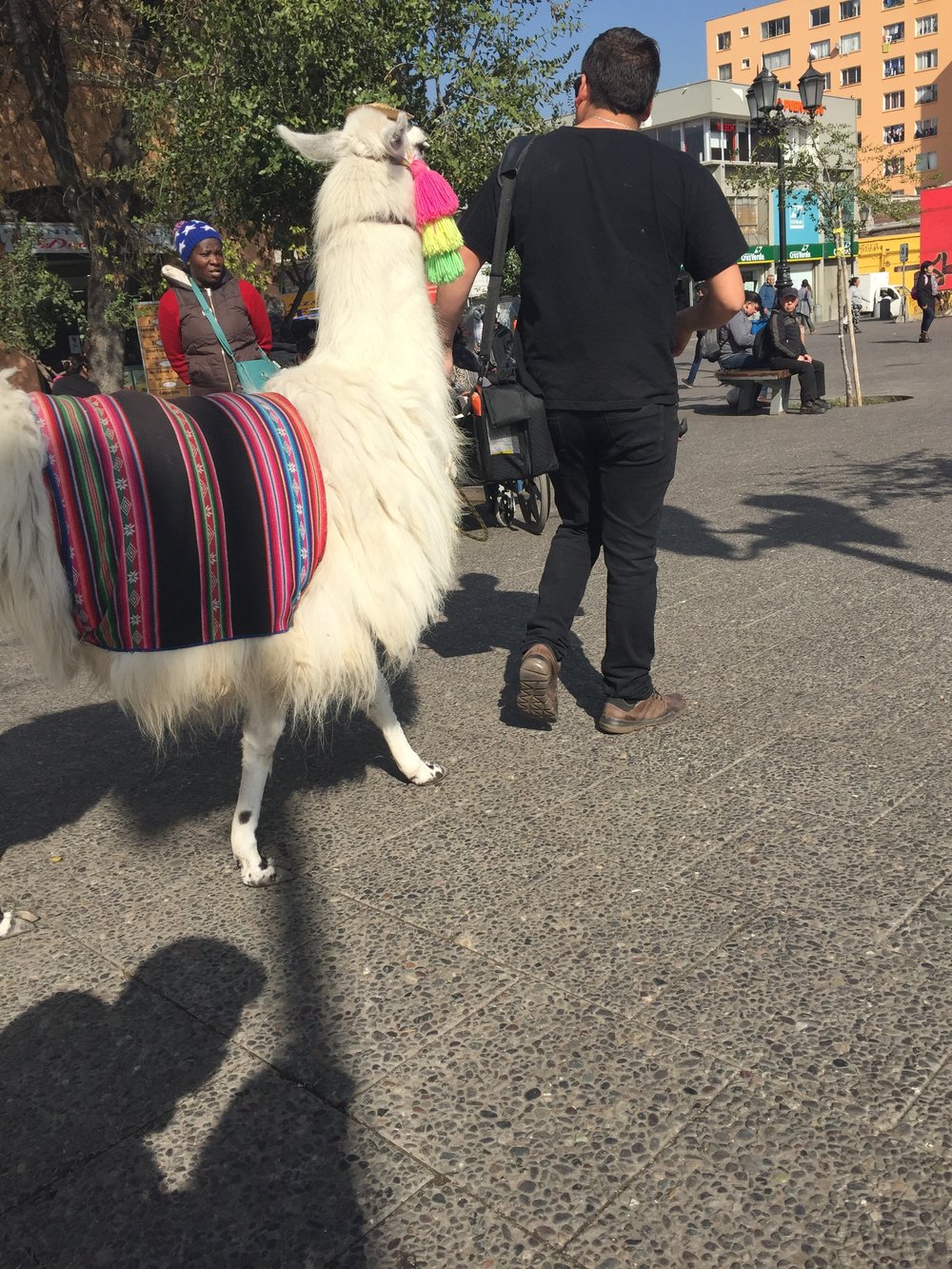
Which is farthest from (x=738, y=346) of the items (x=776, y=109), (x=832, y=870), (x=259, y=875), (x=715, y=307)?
(x=259, y=875)

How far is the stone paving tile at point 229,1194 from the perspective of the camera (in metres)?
1.93

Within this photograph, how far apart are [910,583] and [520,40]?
23.9 ft

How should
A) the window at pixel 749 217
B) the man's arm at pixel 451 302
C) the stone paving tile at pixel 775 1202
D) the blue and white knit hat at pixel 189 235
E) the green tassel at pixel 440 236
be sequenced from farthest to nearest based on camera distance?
the window at pixel 749 217, the blue and white knit hat at pixel 189 235, the man's arm at pixel 451 302, the green tassel at pixel 440 236, the stone paving tile at pixel 775 1202

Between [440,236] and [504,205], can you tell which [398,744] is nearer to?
[440,236]

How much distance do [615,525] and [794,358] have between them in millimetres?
11426

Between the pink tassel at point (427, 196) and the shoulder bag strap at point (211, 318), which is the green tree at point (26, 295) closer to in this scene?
the shoulder bag strap at point (211, 318)

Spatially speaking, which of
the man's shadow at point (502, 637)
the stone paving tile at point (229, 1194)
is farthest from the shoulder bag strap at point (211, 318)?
the stone paving tile at point (229, 1194)

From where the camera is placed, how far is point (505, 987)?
8.55 feet

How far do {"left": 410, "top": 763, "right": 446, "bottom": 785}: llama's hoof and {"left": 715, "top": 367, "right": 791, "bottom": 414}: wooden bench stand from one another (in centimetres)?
1184

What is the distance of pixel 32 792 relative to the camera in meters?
4.15

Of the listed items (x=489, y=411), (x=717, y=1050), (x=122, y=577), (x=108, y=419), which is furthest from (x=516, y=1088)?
(x=489, y=411)

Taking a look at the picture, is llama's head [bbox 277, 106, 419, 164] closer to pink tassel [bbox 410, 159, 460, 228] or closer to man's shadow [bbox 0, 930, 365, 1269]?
pink tassel [bbox 410, 159, 460, 228]

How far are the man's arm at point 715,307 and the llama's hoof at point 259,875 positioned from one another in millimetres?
2179

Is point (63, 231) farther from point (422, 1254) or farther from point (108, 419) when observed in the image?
point (422, 1254)
